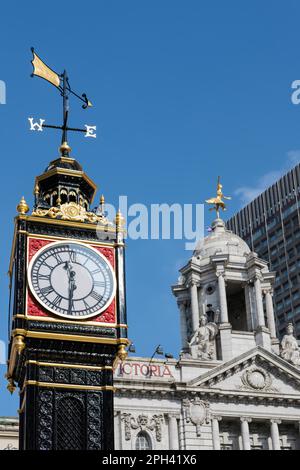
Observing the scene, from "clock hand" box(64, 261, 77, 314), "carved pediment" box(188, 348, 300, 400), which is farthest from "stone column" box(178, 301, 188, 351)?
"clock hand" box(64, 261, 77, 314)

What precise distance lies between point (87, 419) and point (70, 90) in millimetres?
7423

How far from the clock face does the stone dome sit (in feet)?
162

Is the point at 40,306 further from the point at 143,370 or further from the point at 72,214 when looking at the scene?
the point at 143,370

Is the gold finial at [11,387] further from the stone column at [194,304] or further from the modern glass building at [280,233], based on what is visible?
the modern glass building at [280,233]

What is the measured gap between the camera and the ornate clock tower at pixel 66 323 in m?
16.5

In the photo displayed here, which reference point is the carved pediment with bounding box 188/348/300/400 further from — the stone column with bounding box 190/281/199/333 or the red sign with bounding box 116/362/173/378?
the stone column with bounding box 190/281/199/333

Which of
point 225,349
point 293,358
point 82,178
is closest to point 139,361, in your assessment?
point 225,349

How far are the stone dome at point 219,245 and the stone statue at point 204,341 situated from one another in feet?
21.3

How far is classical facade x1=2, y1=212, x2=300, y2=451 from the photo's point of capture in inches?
2216

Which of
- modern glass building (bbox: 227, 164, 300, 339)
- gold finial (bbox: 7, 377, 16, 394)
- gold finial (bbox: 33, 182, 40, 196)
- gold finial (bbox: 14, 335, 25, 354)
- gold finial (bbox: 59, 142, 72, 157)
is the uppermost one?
modern glass building (bbox: 227, 164, 300, 339)

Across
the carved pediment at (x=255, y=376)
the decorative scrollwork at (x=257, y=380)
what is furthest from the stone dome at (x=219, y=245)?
the decorative scrollwork at (x=257, y=380)

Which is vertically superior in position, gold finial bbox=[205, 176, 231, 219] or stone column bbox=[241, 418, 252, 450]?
gold finial bbox=[205, 176, 231, 219]

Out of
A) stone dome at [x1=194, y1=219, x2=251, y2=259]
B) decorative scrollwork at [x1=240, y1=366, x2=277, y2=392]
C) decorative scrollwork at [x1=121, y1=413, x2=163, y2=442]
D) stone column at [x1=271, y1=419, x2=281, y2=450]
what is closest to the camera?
decorative scrollwork at [x1=121, y1=413, x2=163, y2=442]

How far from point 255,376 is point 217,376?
305 centimetres
